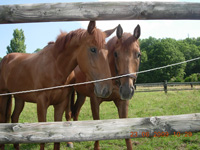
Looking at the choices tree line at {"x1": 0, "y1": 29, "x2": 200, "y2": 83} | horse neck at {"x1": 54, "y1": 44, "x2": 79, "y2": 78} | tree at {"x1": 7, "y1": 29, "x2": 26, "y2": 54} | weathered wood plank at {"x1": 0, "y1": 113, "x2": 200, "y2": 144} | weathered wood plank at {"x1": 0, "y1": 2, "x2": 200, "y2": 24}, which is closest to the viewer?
weathered wood plank at {"x1": 0, "y1": 113, "x2": 200, "y2": 144}

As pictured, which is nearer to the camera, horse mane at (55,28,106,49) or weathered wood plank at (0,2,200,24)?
weathered wood plank at (0,2,200,24)

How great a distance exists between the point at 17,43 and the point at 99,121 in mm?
36952

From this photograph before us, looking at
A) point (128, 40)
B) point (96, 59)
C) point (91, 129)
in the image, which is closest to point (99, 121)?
point (91, 129)

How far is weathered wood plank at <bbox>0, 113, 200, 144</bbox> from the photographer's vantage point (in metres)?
1.87

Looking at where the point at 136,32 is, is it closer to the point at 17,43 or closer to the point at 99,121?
the point at 99,121

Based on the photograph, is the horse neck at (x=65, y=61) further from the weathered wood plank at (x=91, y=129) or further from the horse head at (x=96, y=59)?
the weathered wood plank at (x=91, y=129)

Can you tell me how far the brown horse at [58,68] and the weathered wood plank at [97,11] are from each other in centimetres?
43

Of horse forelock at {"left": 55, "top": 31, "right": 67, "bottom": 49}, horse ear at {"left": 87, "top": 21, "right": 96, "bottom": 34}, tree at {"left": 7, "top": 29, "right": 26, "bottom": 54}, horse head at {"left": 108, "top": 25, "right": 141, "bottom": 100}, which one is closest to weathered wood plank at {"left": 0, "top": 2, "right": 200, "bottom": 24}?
horse ear at {"left": 87, "top": 21, "right": 96, "bottom": 34}

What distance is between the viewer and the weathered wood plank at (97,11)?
6.85 feet

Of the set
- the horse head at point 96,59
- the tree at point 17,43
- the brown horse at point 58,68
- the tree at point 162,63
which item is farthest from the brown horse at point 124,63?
the tree at point 162,63

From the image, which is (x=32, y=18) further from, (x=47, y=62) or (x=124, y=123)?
(x=124, y=123)

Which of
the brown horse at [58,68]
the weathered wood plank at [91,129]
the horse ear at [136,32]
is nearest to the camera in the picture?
the weathered wood plank at [91,129]

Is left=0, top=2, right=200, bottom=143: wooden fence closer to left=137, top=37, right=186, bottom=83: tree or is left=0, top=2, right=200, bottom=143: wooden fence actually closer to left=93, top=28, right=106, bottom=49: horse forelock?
left=93, top=28, right=106, bottom=49: horse forelock

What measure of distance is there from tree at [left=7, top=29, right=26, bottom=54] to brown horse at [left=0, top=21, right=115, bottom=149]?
33.1 meters
